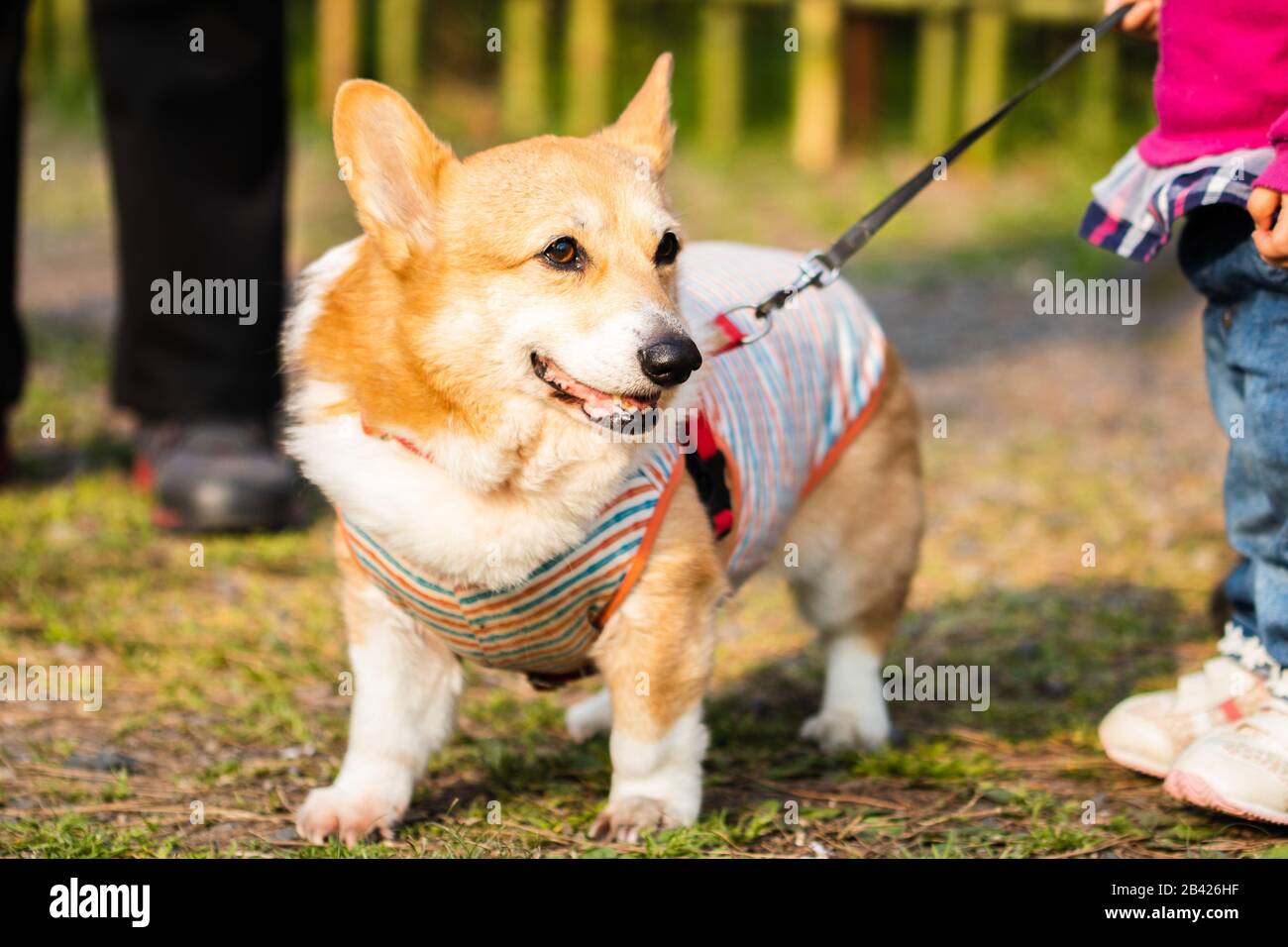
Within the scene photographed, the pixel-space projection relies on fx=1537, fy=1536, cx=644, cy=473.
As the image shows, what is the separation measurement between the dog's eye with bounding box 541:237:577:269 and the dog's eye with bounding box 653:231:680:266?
163 mm

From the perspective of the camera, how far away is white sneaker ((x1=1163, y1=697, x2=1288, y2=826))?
262 centimetres

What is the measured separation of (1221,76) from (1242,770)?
3.97ft

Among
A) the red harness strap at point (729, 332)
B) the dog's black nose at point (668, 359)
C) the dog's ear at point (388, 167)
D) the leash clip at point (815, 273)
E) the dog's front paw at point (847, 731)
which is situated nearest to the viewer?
the dog's black nose at point (668, 359)

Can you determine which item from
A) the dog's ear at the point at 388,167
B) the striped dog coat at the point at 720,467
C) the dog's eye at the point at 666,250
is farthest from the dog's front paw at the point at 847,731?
the dog's ear at the point at 388,167

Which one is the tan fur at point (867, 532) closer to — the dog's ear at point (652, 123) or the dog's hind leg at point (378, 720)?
the dog's ear at point (652, 123)

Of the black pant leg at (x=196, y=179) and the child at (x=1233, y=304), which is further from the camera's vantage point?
the black pant leg at (x=196, y=179)

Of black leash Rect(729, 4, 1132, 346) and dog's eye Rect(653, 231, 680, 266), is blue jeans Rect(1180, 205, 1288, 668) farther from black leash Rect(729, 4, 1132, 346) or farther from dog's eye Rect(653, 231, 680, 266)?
dog's eye Rect(653, 231, 680, 266)

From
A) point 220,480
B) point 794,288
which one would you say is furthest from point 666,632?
point 220,480

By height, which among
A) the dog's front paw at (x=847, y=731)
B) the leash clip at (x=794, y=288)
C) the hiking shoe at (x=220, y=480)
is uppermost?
the leash clip at (x=794, y=288)

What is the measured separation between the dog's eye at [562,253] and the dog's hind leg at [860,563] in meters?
0.88

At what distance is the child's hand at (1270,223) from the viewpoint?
8.25 ft

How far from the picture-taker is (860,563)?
3238 millimetres

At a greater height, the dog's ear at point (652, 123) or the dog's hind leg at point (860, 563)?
the dog's ear at point (652, 123)

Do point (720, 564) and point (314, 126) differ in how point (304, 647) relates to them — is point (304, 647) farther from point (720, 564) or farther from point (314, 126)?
point (314, 126)
